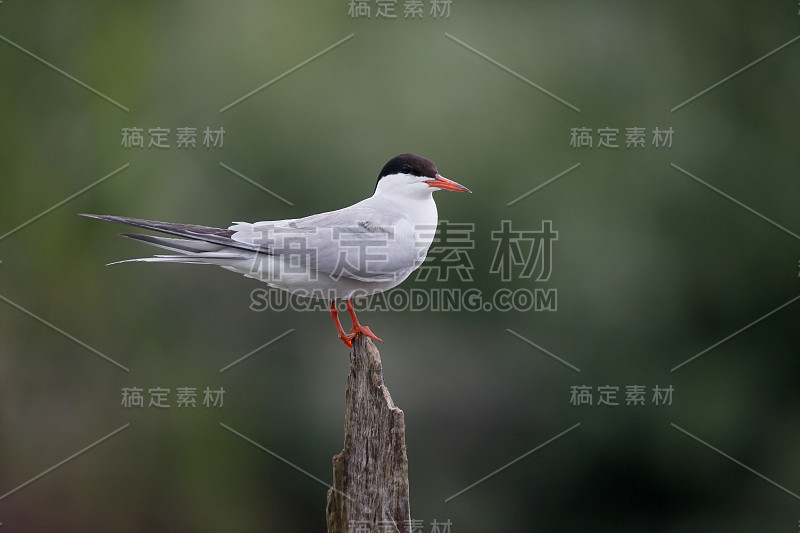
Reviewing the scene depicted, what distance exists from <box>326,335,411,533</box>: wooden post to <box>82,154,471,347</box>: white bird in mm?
332

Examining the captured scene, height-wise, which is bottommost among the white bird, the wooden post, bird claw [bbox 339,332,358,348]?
the wooden post

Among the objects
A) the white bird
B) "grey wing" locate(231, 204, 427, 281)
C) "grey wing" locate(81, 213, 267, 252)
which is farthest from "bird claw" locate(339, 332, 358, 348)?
"grey wing" locate(81, 213, 267, 252)

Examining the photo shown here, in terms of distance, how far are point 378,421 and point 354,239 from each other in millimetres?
654

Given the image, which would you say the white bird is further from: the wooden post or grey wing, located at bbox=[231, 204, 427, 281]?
the wooden post

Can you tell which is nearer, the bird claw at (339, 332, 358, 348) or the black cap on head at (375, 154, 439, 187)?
the bird claw at (339, 332, 358, 348)

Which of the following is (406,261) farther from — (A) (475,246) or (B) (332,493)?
(A) (475,246)

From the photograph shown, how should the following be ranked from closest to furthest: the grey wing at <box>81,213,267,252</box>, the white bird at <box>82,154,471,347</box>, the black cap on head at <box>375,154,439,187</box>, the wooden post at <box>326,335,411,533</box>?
the grey wing at <box>81,213,267,252</box> < the wooden post at <box>326,335,411,533</box> < the white bird at <box>82,154,471,347</box> < the black cap on head at <box>375,154,439,187</box>

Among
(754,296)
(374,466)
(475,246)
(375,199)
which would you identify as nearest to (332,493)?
(374,466)

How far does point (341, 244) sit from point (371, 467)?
0.77 metres

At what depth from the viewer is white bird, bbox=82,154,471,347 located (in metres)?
2.52

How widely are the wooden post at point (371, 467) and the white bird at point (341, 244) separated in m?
0.33

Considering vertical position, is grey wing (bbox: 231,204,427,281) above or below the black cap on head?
below

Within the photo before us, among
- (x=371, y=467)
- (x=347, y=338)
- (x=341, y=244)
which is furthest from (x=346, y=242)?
(x=371, y=467)

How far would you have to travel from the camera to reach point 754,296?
170 inches
